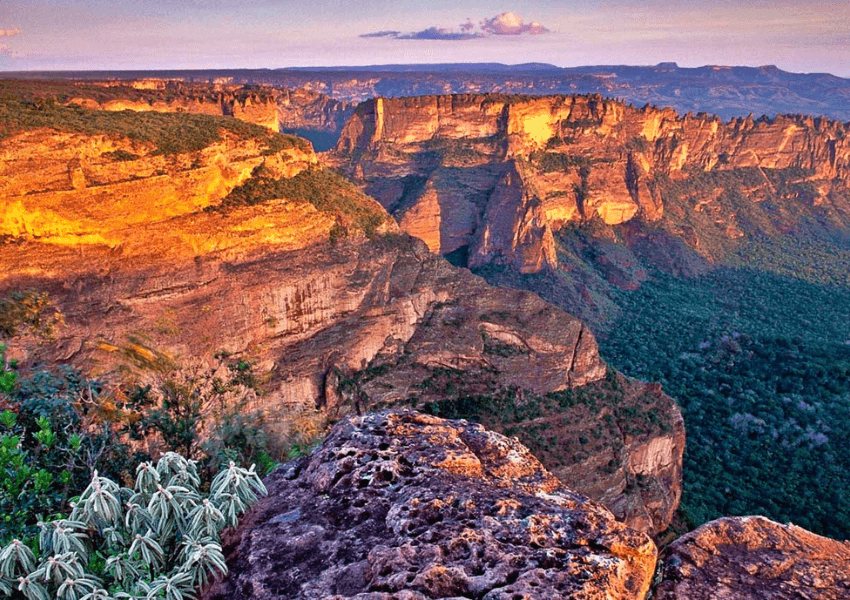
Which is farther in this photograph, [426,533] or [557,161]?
[557,161]

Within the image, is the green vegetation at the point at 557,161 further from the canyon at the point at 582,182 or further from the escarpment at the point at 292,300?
the escarpment at the point at 292,300

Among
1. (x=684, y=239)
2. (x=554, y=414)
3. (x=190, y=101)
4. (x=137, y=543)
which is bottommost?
(x=554, y=414)

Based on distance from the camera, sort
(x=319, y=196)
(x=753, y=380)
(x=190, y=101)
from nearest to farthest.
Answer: (x=319, y=196) < (x=753, y=380) < (x=190, y=101)

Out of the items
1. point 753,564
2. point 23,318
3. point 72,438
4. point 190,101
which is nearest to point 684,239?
point 190,101

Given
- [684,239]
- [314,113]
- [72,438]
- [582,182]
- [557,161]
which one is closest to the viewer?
[72,438]

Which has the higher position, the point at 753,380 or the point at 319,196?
the point at 319,196

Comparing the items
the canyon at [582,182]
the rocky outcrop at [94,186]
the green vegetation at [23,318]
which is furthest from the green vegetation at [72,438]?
the canyon at [582,182]

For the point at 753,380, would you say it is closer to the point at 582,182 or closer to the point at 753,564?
the point at 582,182

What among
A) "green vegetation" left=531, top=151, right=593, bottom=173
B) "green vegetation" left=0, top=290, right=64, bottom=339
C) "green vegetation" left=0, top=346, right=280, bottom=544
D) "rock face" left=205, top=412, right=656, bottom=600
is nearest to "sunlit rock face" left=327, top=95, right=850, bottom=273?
"green vegetation" left=531, top=151, right=593, bottom=173
